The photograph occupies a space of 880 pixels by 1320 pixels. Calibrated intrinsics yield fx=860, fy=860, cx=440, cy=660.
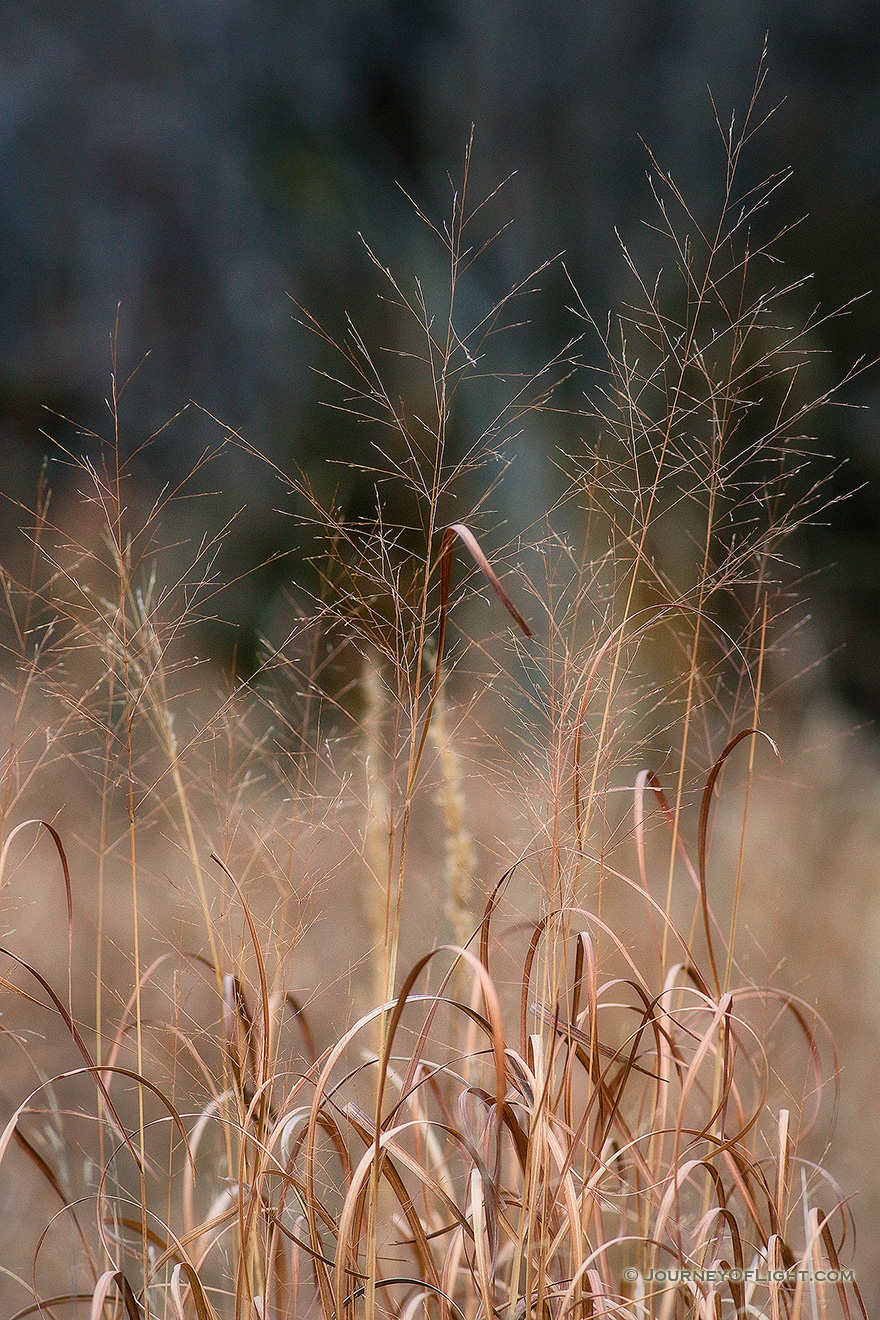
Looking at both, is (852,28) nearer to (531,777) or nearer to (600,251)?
(600,251)

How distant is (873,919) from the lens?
107 cm

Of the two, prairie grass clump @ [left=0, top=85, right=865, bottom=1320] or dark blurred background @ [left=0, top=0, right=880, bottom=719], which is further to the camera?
dark blurred background @ [left=0, top=0, right=880, bottom=719]

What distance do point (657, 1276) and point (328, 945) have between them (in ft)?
2.67

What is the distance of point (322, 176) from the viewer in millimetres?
1688

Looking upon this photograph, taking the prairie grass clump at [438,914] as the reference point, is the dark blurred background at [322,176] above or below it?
above

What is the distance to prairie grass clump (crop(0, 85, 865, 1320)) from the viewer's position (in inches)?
17.2

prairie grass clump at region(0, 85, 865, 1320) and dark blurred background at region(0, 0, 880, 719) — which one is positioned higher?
dark blurred background at region(0, 0, 880, 719)

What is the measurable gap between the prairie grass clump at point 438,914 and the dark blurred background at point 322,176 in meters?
0.11

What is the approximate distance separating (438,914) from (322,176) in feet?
4.64

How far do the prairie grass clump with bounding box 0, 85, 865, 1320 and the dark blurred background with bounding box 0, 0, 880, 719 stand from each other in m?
0.11

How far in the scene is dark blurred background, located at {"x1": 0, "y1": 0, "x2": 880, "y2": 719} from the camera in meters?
1.63

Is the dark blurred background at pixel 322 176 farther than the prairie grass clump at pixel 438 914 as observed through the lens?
Yes

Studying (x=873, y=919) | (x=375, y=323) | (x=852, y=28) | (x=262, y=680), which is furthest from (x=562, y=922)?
(x=852, y=28)

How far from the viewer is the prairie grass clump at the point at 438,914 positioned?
1.43 ft
